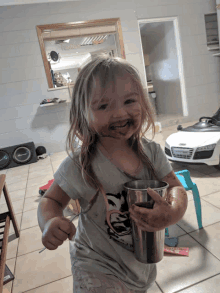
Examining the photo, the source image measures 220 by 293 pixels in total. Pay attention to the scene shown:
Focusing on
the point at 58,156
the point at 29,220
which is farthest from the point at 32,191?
the point at 58,156

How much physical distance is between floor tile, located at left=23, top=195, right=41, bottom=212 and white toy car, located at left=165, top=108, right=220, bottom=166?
1522 millimetres

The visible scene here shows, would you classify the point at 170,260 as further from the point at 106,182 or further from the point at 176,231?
the point at 106,182

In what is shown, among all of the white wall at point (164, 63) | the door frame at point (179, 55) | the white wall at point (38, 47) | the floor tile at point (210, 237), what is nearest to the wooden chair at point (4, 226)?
the floor tile at point (210, 237)

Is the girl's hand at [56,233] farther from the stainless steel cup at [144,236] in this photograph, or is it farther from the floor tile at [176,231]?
the floor tile at [176,231]

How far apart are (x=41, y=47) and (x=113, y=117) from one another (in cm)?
430

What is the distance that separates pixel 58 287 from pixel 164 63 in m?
6.00

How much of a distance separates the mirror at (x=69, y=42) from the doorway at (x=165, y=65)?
72 centimetres

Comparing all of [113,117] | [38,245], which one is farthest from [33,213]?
[113,117]

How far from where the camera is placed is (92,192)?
665mm

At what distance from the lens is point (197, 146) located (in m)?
2.28

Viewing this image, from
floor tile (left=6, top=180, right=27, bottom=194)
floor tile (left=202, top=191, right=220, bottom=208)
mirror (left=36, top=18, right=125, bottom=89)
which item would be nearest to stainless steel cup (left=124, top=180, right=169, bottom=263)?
floor tile (left=202, top=191, right=220, bottom=208)

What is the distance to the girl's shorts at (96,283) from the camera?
1.97 ft

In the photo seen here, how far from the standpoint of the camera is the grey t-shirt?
66cm

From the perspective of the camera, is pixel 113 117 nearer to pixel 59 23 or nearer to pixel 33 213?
pixel 33 213
